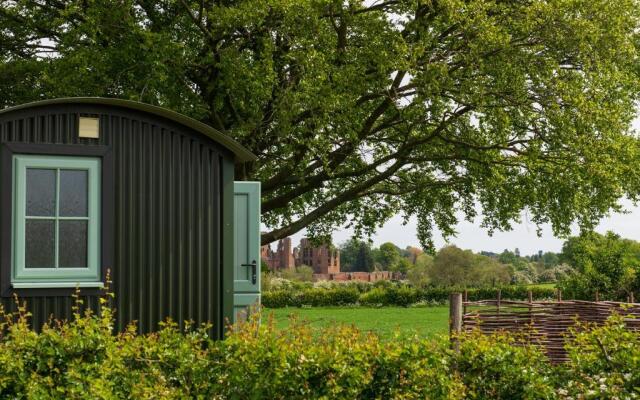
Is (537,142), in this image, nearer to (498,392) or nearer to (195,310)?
(195,310)

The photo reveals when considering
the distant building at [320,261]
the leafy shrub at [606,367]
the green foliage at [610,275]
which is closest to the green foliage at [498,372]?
the leafy shrub at [606,367]

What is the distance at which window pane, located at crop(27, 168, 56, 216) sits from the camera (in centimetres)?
854

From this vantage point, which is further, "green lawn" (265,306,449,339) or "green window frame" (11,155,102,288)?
"green lawn" (265,306,449,339)

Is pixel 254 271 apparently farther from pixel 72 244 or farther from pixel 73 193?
pixel 73 193

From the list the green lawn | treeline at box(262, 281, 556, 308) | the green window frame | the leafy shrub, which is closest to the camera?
the leafy shrub

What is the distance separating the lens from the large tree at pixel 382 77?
15070 millimetres

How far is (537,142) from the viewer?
1631 centimetres

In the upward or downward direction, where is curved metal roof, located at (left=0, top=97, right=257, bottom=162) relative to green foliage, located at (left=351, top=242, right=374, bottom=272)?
upward

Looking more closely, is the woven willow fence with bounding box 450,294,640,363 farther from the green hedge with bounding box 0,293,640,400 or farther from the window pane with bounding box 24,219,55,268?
the window pane with bounding box 24,219,55,268

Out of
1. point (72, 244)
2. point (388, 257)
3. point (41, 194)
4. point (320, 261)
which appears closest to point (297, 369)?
point (72, 244)

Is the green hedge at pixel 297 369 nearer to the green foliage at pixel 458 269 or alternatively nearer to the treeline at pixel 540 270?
the treeline at pixel 540 270

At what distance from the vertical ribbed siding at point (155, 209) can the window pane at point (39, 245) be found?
47 cm

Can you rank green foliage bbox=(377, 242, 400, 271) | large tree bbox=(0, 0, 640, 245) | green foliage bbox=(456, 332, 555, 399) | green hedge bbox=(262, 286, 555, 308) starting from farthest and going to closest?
green foliage bbox=(377, 242, 400, 271)
green hedge bbox=(262, 286, 555, 308)
large tree bbox=(0, 0, 640, 245)
green foliage bbox=(456, 332, 555, 399)

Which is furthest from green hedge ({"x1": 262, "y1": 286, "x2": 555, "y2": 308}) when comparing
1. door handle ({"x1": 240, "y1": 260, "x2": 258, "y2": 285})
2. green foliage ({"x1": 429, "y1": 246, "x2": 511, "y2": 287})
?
door handle ({"x1": 240, "y1": 260, "x2": 258, "y2": 285})
